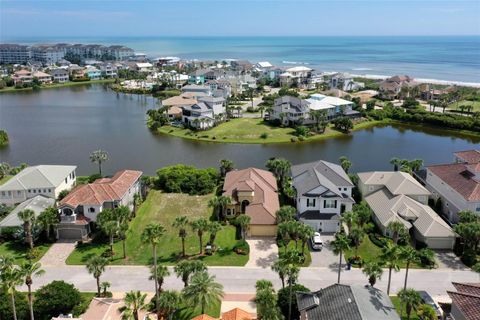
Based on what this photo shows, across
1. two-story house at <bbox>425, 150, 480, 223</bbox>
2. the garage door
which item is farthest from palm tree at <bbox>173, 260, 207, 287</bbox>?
two-story house at <bbox>425, 150, 480, 223</bbox>

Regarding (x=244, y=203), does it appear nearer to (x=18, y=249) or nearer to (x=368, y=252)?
(x=368, y=252)

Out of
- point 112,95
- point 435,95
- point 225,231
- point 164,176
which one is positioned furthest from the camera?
point 112,95

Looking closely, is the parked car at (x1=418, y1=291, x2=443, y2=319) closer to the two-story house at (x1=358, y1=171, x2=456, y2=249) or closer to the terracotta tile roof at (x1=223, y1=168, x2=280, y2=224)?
the two-story house at (x1=358, y1=171, x2=456, y2=249)

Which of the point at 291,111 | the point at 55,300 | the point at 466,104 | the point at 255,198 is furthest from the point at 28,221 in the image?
the point at 466,104

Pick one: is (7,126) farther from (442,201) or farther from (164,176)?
(442,201)

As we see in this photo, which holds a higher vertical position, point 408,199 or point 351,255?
point 408,199

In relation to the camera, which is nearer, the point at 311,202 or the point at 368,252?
the point at 368,252

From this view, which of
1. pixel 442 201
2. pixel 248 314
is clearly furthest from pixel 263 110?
pixel 248 314
